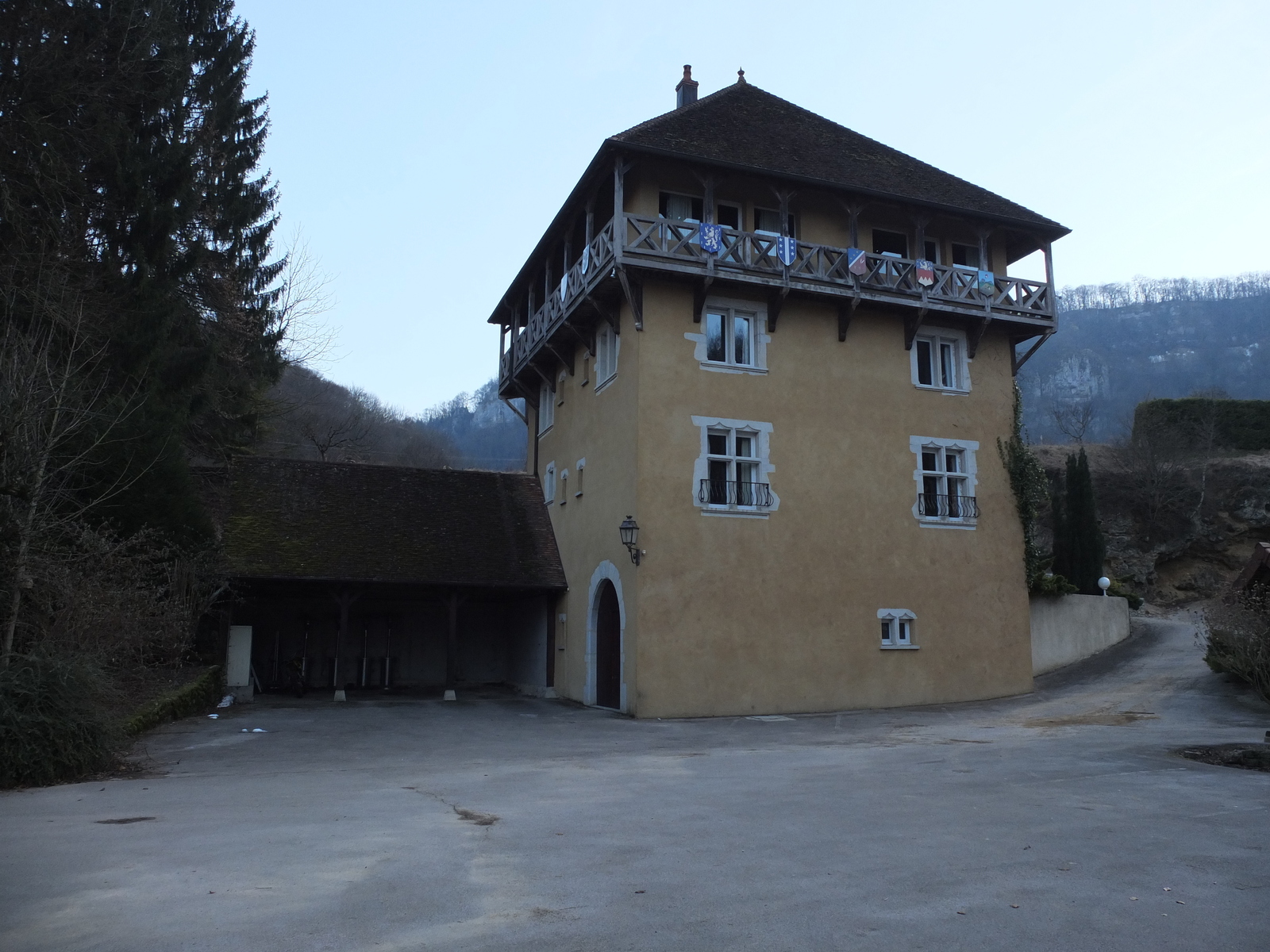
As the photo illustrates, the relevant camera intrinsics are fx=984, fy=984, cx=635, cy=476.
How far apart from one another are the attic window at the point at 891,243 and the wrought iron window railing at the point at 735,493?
244 inches

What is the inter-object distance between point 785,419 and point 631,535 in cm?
403

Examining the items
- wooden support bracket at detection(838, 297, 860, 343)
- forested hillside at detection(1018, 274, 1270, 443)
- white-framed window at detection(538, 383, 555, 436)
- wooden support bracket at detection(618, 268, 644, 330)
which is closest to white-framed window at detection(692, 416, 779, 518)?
wooden support bracket at detection(618, 268, 644, 330)

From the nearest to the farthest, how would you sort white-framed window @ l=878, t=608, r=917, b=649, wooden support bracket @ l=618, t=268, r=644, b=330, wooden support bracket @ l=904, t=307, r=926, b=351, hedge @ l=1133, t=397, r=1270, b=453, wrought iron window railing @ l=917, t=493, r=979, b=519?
wooden support bracket @ l=618, t=268, r=644, b=330, white-framed window @ l=878, t=608, r=917, b=649, wooden support bracket @ l=904, t=307, r=926, b=351, wrought iron window railing @ l=917, t=493, r=979, b=519, hedge @ l=1133, t=397, r=1270, b=453

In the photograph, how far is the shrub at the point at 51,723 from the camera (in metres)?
9.27

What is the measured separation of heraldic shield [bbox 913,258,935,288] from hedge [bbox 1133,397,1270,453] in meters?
23.0

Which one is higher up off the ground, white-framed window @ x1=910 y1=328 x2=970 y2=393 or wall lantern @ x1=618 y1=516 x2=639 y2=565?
white-framed window @ x1=910 y1=328 x2=970 y2=393

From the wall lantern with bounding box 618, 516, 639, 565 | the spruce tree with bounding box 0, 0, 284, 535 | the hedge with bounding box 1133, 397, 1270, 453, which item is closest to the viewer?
the spruce tree with bounding box 0, 0, 284, 535

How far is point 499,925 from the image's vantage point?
15.7 ft

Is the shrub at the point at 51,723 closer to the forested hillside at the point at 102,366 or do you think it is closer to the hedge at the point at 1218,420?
the forested hillside at the point at 102,366

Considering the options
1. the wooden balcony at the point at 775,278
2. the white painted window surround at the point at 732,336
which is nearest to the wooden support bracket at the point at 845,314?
the wooden balcony at the point at 775,278

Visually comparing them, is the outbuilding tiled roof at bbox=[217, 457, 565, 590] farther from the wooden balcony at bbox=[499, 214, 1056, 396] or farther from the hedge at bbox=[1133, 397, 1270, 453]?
the hedge at bbox=[1133, 397, 1270, 453]

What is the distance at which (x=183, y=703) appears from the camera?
16.2 meters

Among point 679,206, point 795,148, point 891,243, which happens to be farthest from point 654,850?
point 891,243

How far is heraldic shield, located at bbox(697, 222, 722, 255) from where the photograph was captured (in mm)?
17828
